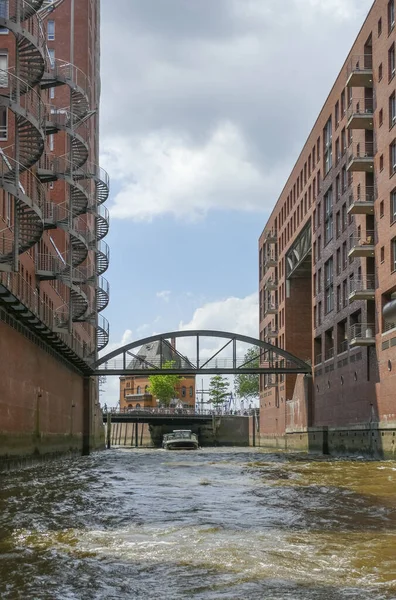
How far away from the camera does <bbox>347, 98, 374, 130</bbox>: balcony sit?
167 ft

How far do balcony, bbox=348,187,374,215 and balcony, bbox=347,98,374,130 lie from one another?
12.6 feet

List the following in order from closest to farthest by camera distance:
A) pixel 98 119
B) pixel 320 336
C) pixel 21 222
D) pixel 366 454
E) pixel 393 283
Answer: pixel 21 222, pixel 393 283, pixel 366 454, pixel 320 336, pixel 98 119

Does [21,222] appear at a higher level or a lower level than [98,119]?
lower

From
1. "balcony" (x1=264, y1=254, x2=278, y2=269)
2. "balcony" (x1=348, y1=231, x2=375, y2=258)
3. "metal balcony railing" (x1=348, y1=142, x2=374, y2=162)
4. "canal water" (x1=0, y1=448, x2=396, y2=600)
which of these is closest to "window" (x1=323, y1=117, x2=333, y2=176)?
"metal balcony railing" (x1=348, y1=142, x2=374, y2=162)

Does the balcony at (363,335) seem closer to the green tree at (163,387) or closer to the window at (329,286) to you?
the window at (329,286)

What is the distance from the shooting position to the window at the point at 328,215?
2489 inches

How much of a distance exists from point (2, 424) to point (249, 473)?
1000cm

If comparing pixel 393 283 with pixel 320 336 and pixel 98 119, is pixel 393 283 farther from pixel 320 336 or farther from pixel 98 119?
pixel 98 119

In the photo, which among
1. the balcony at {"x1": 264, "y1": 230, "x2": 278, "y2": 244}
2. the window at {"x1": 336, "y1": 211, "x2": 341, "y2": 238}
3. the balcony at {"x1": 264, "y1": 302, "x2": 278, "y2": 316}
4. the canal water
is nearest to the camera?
the canal water

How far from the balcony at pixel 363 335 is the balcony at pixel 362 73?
48.4 ft

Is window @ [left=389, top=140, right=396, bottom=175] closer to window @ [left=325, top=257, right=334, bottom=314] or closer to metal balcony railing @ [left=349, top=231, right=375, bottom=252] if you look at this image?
metal balcony railing @ [left=349, top=231, right=375, bottom=252]

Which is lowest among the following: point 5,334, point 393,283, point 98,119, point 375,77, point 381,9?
point 5,334

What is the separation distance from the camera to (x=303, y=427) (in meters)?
70.6

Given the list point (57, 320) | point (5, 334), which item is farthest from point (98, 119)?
point (5, 334)
